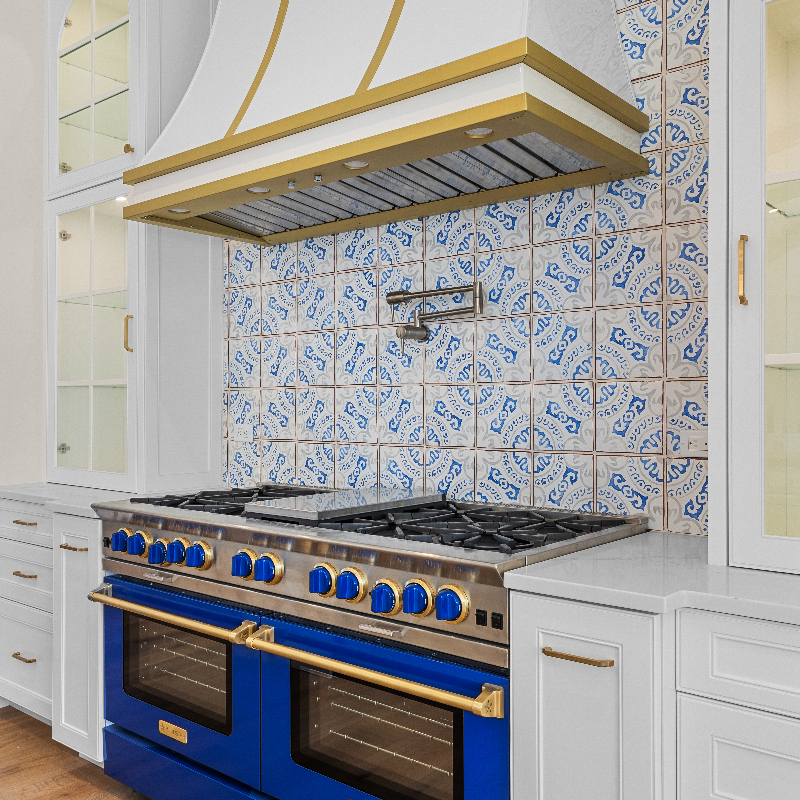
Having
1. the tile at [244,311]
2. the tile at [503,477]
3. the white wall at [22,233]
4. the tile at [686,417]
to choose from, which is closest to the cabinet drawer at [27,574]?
Answer: the white wall at [22,233]

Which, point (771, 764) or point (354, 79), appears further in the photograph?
point (354, 79)

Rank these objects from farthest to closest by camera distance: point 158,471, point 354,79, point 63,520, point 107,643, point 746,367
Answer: point 158,471 < point 63,520 < point 107,643 < point 354,79 < point 746,367

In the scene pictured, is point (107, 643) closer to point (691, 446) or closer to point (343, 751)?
point (343, 751)

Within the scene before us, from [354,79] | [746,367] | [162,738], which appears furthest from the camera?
[162,738]

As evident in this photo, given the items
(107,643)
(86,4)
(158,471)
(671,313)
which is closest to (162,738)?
(107,643)

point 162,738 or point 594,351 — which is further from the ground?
point 594,351

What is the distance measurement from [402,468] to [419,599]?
0.96 m

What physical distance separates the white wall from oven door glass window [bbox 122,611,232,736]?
54.5 inches

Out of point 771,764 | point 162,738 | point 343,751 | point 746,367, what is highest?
point 746,367

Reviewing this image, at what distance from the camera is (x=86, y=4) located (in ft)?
10.0

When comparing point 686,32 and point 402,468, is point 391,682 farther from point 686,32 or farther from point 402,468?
point 686,32

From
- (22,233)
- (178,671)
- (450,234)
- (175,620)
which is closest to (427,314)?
(450,234)

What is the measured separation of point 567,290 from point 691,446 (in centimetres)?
54

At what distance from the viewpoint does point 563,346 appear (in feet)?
7.07
